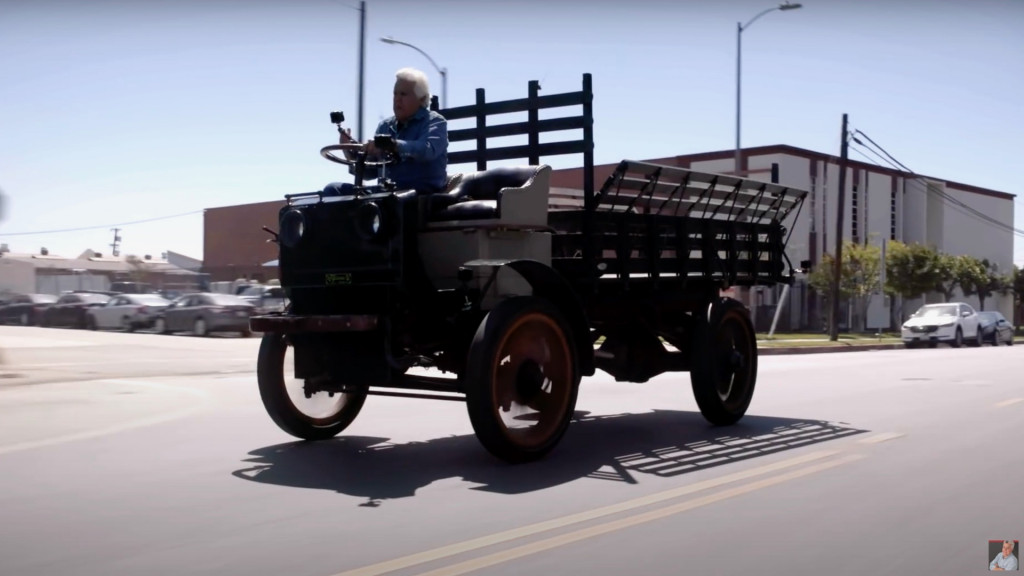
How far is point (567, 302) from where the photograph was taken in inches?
312

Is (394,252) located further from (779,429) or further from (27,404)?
(27,404)

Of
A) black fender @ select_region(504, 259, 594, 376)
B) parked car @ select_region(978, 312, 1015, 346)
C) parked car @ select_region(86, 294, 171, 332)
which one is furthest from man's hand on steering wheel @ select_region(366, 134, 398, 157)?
parked car @ select_region(978, 312, 1015, 346)

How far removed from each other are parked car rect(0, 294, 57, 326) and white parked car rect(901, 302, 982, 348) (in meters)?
31.6

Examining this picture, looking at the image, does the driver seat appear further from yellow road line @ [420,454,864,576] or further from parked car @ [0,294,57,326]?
A: parked car @ [0,294,57,326]

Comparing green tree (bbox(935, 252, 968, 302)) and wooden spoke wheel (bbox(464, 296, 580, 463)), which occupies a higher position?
green tree (bbox(935, 252, 968, 302))

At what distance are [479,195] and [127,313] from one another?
95.8 feet

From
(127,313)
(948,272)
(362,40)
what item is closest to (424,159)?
(362,40)

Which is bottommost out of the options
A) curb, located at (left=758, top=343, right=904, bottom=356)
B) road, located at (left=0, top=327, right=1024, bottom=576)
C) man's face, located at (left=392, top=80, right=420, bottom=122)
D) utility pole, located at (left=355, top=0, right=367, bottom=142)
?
curb, located at (left=758, top=343, right=904, bottom=356)

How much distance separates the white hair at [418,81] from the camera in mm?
8156

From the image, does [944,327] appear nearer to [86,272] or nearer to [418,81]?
[418,81]

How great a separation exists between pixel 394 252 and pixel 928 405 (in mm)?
7218

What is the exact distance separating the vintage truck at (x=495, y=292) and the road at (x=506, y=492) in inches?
18.7

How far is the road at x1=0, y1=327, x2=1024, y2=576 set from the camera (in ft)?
16.9

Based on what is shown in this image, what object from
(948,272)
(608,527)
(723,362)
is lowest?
(608,527)
